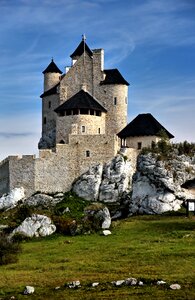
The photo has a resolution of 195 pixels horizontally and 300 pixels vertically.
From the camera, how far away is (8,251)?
38.6 meters

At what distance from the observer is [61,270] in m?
33.0

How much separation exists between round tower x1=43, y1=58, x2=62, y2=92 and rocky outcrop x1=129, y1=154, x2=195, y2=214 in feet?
65.4

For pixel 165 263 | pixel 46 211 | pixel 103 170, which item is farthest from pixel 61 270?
pixel 103 170

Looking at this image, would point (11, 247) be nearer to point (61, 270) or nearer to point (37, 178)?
point (61, 270)

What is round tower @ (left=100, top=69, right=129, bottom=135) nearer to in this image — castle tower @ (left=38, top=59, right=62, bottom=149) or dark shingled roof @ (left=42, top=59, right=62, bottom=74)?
castle tower @ (left=38, top=59, right=62, bottom=149)

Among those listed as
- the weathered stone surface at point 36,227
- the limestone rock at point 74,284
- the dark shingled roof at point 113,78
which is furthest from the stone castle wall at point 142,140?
the limestone rock at point 74,284

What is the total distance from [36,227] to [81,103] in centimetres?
1901

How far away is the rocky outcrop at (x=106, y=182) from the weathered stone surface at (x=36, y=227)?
449 inches

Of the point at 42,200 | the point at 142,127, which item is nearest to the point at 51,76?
the point at 142,127

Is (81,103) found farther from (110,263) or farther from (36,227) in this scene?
(110,263)

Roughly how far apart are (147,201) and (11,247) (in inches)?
642

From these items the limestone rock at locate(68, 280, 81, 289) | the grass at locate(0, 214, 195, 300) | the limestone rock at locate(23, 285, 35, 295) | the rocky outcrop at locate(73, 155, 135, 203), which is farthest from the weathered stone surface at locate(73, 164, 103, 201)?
the limestone rock at locate(23, 285, 35, 295)

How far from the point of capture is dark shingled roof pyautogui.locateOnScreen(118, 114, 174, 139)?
6150 cm

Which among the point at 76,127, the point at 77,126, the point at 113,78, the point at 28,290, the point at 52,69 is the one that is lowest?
the point at 28,290
